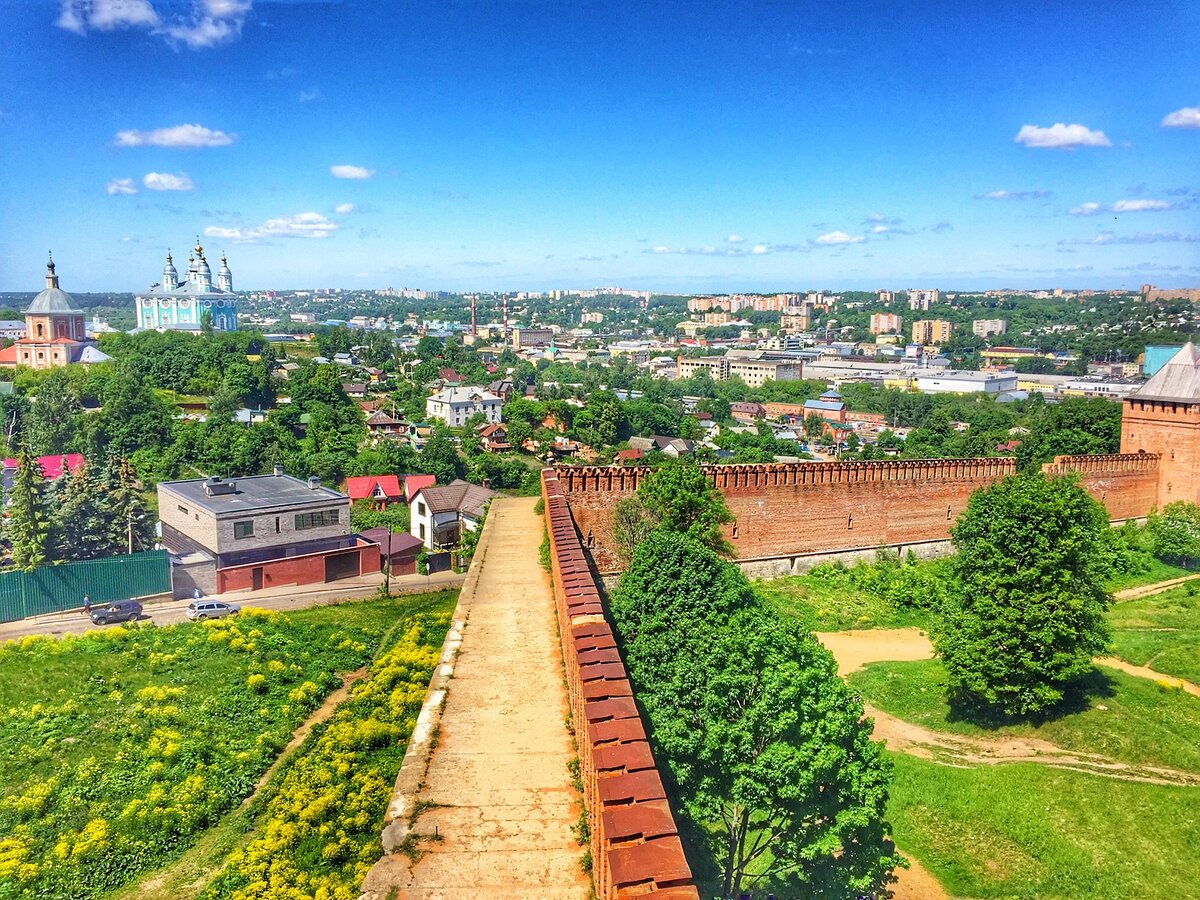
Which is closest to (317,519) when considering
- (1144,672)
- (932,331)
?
(1144,672)

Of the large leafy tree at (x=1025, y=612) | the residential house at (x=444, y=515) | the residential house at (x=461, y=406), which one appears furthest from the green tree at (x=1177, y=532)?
the residential house at (x=461, y=406)

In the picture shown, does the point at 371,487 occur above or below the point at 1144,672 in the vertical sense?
below

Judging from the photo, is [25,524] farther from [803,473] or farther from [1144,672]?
[1144,672]

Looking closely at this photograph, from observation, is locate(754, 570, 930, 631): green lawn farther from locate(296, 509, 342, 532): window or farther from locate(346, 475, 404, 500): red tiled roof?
locate(346, 475, 404, 500): red tiled roof

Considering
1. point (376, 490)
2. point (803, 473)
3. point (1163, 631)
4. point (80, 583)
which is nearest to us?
point (1163, 631)

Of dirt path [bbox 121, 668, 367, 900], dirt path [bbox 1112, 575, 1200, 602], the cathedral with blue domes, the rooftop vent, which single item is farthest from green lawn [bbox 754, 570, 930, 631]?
the cathedral with blue domes

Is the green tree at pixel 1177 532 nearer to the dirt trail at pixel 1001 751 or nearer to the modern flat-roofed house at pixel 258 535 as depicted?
the dirt trail at pixel 1001 751

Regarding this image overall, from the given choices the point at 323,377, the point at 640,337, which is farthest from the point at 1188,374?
the point at 640,337
